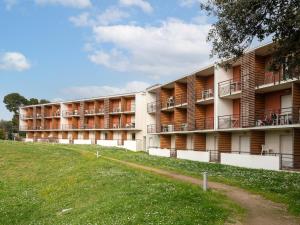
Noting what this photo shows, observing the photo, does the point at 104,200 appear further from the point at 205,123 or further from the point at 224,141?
the point at 205,123

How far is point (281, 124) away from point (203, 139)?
16830 mm

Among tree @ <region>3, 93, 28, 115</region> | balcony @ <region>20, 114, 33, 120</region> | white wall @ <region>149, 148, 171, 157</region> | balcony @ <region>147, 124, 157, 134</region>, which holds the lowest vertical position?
white wall @ <region>149, 148, 171, 157</region>

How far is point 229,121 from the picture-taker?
44.6 m

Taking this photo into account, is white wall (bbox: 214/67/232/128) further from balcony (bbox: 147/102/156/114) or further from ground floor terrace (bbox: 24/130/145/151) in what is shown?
ground floor terrace (bbox: 24/130/145/151)

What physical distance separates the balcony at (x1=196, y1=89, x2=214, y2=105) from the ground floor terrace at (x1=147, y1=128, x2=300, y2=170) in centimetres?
374

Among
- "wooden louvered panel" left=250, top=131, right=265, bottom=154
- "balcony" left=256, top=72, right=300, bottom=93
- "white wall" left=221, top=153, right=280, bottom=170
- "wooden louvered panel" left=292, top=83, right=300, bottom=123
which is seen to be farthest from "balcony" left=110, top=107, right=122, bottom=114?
"wooden louvered panel" left=292, top=83, right=300, bottom=123

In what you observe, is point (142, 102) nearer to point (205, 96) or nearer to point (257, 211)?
point (205, 96)

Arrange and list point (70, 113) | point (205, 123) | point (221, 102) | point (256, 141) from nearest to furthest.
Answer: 1. point (256, 141)
2. point (221, 102)
3. point (205, 123)
4. point (70, 113)

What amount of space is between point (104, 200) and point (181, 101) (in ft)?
123

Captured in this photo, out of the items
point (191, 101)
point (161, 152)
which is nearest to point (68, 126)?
point (161, 152)

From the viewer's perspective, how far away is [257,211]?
1647 cm

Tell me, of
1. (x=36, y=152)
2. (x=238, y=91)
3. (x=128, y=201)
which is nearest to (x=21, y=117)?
(x=36, y=152)

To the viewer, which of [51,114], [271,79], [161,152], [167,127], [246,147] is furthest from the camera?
[51,114]

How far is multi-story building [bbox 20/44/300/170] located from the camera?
36.0 meters
